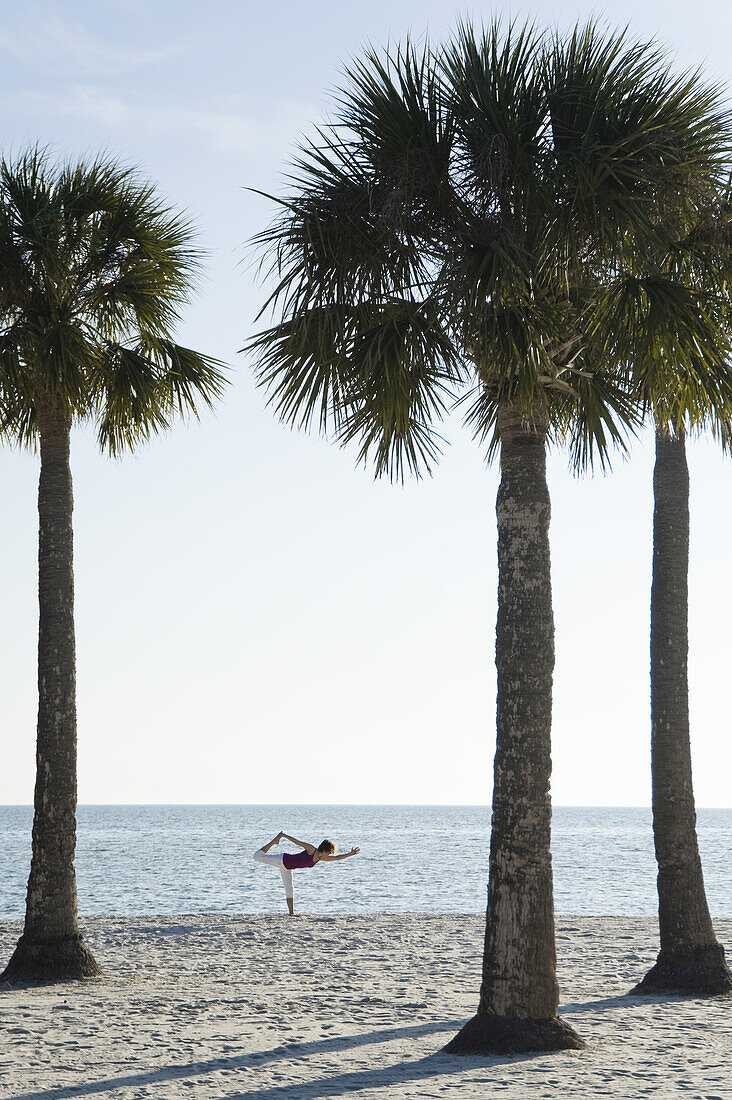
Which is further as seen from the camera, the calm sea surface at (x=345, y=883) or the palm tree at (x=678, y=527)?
the calm sea surface at (x=345, y=883)

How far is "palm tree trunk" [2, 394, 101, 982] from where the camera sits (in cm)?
1190

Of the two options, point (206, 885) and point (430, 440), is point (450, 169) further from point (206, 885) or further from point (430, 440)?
point (206, 885)

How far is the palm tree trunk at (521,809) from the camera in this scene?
332 inches

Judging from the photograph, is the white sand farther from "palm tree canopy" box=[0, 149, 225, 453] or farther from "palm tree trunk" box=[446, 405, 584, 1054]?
"palm tree canopy" box=[0, 149, 225, 453]

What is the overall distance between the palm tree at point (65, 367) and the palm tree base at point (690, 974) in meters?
5.86

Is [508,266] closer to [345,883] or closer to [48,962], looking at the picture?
[48,962]

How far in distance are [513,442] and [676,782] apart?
442 centimetres

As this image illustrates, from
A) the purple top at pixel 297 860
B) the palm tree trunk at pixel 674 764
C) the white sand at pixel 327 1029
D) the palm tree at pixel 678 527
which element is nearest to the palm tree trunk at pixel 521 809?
the white sand at pixel 327 1029

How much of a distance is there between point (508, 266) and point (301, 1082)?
19.7ft

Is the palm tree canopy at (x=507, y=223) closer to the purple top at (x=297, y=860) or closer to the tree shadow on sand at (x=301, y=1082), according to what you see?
the tree shadow on sand at (x=301, y=1082)

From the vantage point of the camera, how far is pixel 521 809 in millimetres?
8602

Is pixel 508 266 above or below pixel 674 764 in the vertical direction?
above

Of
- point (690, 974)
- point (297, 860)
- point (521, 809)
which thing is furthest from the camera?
point (297, 860)

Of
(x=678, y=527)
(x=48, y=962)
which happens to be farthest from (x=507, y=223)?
(x=48, y=962)
